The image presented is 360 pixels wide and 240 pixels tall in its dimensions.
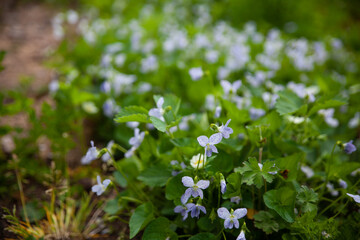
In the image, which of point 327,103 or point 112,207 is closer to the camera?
point 327,103

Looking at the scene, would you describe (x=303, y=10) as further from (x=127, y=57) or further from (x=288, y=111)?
(x=288, y=111)

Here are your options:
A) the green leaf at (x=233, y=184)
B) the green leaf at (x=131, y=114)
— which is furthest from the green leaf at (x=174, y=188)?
the green leaf at (x=131, y=114)

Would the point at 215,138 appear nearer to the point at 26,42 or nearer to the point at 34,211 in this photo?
the point at 34,211

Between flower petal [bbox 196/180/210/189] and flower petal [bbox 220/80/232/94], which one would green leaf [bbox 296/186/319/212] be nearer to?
flower petal [bbox 196/180/210/189]

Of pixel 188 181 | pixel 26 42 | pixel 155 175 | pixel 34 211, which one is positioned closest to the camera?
pixel 188 181

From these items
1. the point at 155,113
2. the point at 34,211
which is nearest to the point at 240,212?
the point at 155,113

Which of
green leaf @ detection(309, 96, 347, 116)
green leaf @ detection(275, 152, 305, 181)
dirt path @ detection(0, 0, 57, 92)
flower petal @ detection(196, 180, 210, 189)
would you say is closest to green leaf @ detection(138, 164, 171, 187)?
flower petal @ detection(196, 180, 210, 189)
